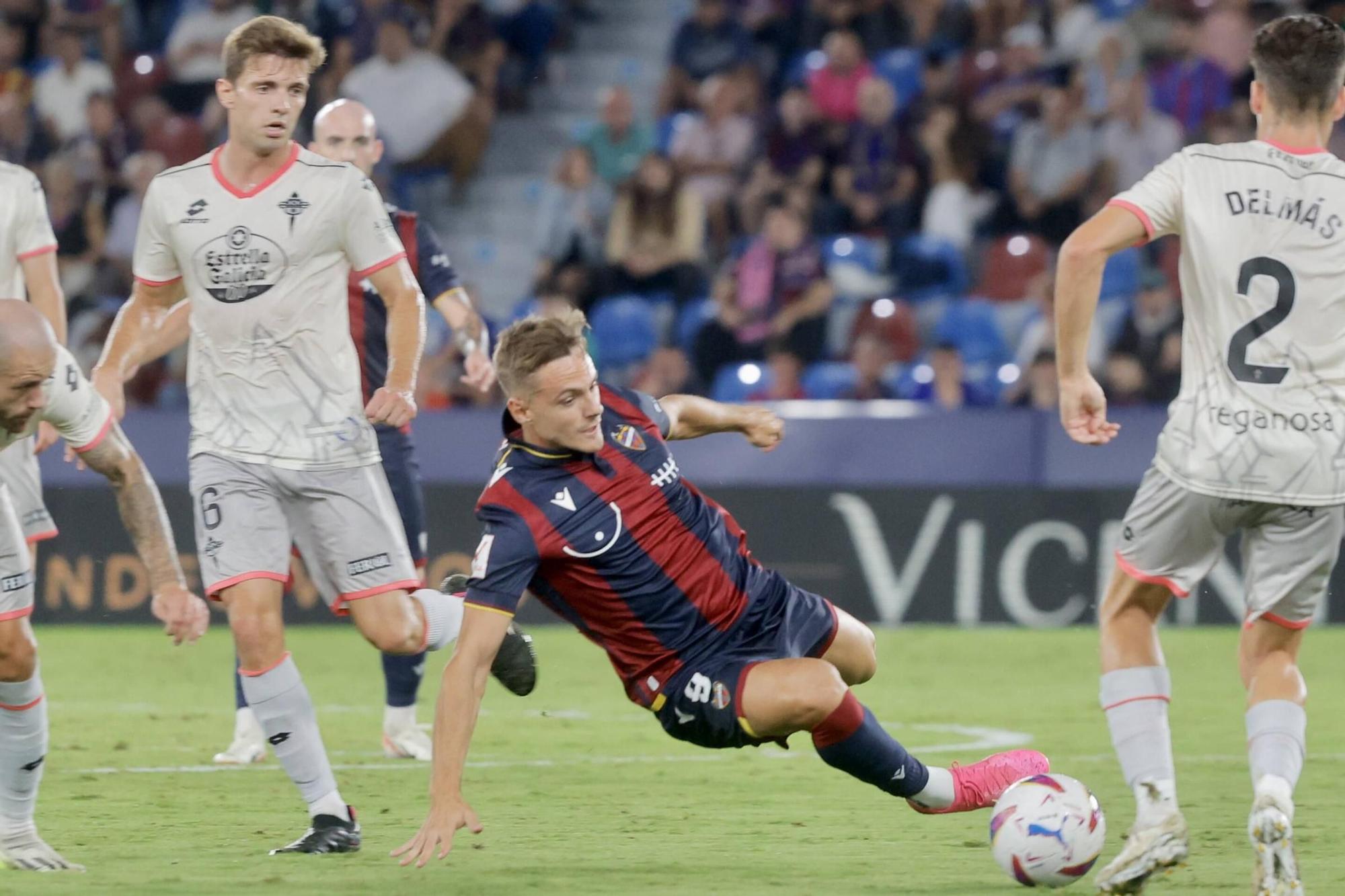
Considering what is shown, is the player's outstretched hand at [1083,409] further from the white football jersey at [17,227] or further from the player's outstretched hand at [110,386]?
the white football jersey at [17,227]

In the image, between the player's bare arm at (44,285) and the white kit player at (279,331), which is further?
the player's bare arm at (44,285)

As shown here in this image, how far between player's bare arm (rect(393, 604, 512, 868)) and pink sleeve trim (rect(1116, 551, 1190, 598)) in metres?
1.50

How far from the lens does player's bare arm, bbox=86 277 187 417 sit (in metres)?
5.93

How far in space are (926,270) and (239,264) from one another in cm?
901

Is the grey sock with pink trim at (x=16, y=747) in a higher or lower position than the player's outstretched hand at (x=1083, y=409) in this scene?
lower

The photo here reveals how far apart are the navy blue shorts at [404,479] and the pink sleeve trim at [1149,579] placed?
3.21 m

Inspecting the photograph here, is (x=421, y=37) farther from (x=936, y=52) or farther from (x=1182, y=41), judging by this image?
(x=1182, y=41)

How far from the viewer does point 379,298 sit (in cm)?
718

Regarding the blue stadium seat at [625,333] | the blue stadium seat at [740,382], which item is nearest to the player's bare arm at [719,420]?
the blue stadium seat at [740,382]

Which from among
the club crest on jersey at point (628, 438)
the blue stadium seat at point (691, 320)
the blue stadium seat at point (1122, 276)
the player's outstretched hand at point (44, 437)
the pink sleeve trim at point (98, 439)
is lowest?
the blue stadium seat at point (691, 320)

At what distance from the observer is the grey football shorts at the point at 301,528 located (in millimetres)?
5578

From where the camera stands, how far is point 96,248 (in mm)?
15438

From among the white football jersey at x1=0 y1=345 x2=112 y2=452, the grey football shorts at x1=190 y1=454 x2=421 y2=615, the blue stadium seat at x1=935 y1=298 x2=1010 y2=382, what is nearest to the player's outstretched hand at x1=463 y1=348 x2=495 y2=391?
the grey football shorts at x1=190 y1=454 x2=421 y2=615

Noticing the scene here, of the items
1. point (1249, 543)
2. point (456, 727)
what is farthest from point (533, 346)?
point (1249, 543)
